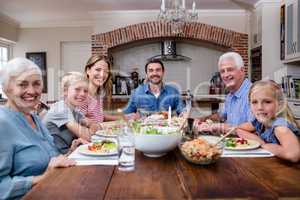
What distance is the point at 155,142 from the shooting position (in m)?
1.48

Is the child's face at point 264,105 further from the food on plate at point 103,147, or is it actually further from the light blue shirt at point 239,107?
the food on plate at point 103,147

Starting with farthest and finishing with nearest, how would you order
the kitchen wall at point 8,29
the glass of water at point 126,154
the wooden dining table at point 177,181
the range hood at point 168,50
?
the range hood at point 168,50 → the kitchen wall at point 8,29 → the glass of water at point 126,154 → the wooden dining table at point 177,181

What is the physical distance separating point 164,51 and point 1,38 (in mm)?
3295

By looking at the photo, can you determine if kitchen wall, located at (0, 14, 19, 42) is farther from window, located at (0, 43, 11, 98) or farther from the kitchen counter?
the kitchen counter

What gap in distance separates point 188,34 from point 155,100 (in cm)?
285

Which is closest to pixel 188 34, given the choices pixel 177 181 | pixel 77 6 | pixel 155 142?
pixel 77 6

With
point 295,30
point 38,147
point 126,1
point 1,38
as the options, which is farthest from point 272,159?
point 1,38

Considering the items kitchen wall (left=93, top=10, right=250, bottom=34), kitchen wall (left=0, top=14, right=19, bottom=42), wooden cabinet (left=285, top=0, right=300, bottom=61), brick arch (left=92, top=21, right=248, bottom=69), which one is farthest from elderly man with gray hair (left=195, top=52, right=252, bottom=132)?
kitchen wall (left=0, top=14, right=19, bottom=42)

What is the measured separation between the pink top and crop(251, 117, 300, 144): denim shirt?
1397 mm

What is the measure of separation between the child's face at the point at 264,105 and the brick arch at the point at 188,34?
14.9 ft

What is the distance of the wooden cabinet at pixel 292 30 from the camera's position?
472 cm

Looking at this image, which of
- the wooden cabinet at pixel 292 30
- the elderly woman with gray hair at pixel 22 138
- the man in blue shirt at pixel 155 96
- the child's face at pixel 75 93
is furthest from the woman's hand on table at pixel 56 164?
the wooden cabinet at pixel 292 30

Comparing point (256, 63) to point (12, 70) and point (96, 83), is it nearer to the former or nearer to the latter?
point (96, 83)

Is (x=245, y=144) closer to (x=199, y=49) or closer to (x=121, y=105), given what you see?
(x=121, y=105)
